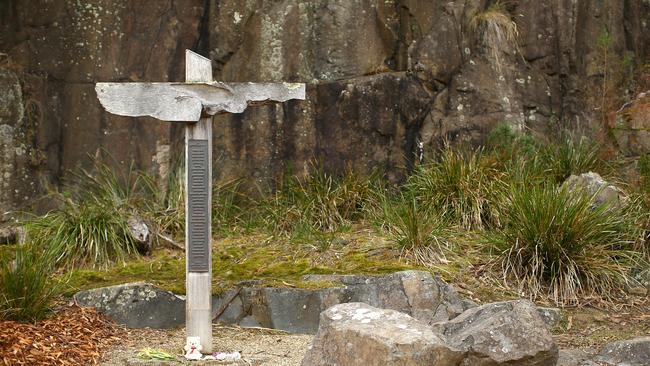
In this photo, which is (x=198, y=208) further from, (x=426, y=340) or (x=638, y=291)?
(x=638, y=291)

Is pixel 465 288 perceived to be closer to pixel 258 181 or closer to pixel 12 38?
pixel 258 181

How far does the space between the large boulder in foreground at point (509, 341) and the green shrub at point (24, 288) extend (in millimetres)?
2915

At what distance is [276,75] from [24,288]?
442 centimetres

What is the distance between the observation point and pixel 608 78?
11.5m

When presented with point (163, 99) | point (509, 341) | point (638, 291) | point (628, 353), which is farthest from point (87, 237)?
point (638, 291)

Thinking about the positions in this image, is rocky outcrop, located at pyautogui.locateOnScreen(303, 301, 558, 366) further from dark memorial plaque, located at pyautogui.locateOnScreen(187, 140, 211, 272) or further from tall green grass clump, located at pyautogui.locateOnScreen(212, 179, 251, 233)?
tall green grass clump, located at pyautogui.locateOnScreen(212, 179, 251, 233)

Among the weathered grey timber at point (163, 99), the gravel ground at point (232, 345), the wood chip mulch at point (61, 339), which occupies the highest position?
the weathered grey timber at point (163, 99)

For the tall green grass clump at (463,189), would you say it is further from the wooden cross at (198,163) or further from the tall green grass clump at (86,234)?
the wooden cross at (198,163)

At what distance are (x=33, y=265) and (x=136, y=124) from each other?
145 inches

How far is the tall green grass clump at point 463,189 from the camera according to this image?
9.57 metres

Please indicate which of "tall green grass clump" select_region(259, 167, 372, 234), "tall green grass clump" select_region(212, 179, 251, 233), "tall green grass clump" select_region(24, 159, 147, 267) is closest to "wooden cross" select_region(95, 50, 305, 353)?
"tall green grass clump" select_region(24, 159, 147, 267)

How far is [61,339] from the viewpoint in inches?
274

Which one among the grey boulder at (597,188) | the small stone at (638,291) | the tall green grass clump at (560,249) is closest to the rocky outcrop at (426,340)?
the tall green grass clump at (560,249)

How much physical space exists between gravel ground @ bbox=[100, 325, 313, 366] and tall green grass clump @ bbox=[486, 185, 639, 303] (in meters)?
2.04
